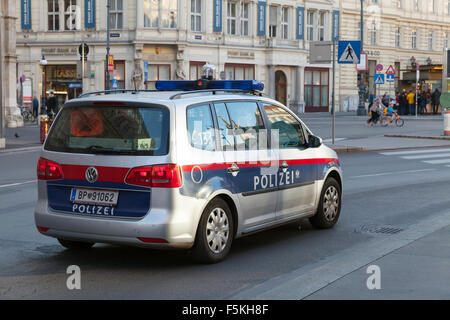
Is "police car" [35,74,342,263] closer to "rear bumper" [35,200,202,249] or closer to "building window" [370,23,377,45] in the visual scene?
"rear bumper" [35,200,202,249]

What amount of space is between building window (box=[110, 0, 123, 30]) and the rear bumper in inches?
1663

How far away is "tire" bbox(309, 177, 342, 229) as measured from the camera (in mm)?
8805

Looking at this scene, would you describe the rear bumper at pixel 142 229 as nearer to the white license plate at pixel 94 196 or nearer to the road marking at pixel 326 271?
the white license plate at pixel 94 196

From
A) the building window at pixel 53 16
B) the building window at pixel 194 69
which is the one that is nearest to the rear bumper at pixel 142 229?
the building window at pixel 194 69

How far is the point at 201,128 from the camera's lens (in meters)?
7.02

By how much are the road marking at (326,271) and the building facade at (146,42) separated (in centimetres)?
3713

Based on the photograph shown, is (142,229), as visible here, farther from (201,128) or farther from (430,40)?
(430,40)

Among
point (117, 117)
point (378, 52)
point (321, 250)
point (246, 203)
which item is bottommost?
point (321, 250)

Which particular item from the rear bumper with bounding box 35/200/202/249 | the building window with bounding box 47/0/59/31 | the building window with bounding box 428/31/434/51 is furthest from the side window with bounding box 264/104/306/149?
the building window with bounding box 428/31/434/51

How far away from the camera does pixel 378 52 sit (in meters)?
63.3

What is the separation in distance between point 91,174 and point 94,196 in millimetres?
201

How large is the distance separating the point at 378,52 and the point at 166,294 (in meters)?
59.8
